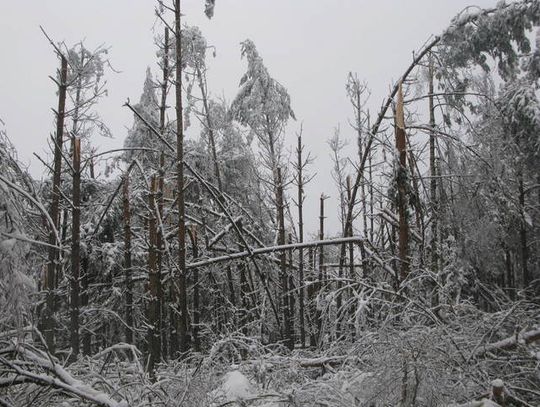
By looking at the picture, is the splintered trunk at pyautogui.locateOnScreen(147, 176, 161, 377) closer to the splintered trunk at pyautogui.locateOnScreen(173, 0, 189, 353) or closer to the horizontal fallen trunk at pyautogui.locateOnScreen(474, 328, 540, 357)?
the splintered trunk at pyautogui.locateOnScreen(173, 0, 189, 353)

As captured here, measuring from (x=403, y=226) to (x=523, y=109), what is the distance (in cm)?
850

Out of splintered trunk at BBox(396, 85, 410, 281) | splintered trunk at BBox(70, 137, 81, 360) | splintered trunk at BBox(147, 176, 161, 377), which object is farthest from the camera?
splintered trunk at BBox(147, 176, 161, 377)

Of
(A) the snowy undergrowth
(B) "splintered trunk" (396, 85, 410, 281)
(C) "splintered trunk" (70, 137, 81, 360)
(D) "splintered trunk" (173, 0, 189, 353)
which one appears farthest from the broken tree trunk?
(B) "splintered trunk" (396, 85, 410, 281)

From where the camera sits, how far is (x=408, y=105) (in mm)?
7828

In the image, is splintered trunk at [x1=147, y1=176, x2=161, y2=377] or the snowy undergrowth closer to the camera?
the snowy undergrowth

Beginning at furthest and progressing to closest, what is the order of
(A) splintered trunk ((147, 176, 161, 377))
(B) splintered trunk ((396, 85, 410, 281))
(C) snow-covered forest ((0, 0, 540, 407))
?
(A) splintered trunk ((147, 176, 161, 377))
(B) splintered trunk ((396, 85, 410, 281))
(C) snow-covered forest ((0, 0, 540, 407))

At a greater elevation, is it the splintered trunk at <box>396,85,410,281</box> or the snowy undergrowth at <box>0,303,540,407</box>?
the splintered trunk at <box>396,85,410,281</box>

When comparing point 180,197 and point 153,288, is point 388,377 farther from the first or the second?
point 153,288

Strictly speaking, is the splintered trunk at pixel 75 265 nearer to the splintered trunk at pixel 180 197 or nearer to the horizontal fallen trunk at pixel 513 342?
the splintered trunk at pixel 180 197

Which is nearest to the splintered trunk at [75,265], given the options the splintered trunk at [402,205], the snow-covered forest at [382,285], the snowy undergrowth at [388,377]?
the snow-covered forest at [382,285]

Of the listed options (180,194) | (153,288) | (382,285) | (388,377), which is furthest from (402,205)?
(153,288)

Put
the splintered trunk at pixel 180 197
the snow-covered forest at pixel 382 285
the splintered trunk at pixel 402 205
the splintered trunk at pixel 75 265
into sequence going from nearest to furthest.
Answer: the snow-covered forest at pixel 382 285
the splintered trunk at pixel 402 205
the splintered trunk at pixel 75 265
the splintered trunk at pixel 180 197

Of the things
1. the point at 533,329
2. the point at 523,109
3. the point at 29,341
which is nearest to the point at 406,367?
the point at 533,329

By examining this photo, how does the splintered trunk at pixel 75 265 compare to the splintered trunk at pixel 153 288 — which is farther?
the splintered trunk at pixel 153 288
